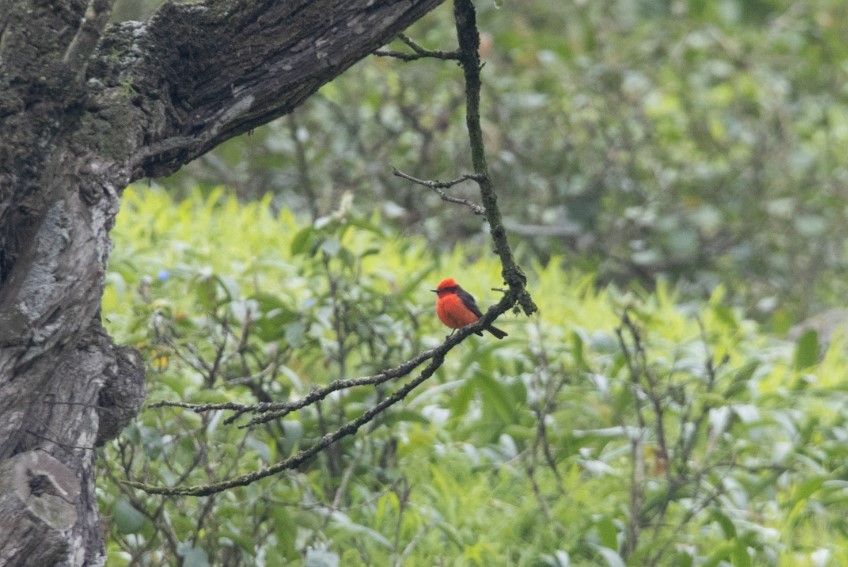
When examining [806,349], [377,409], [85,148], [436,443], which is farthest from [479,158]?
[806,349]

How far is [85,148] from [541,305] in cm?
350

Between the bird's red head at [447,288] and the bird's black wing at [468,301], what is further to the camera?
the bird's red head at [447,288]

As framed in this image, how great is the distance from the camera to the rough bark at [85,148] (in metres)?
2.29

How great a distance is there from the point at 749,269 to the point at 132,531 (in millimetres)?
5303

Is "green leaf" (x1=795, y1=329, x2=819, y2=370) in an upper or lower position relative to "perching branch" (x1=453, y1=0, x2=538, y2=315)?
upper

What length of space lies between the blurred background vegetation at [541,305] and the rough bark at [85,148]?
31.3 inches

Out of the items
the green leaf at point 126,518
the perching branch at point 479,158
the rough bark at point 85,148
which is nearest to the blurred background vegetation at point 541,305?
the green leaf at point 126,518

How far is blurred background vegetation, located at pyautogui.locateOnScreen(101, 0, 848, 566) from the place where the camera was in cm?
378

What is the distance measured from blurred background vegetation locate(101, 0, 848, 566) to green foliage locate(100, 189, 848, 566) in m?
0.02

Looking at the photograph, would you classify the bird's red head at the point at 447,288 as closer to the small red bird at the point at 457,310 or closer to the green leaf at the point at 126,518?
the small red bird at the point at 457,310

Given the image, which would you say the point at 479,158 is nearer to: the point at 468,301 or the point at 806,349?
the point at 468,301

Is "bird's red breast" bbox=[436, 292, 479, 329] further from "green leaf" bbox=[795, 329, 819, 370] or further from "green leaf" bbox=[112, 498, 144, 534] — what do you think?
"green leaf" bbox=[795, 329, 819, 370]

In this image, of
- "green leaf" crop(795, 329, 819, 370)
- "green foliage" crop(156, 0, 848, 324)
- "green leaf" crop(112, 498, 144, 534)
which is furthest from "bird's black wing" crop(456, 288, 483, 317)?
"green foliage" crop(156, 0, 848, 324)

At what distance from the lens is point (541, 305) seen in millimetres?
5691
